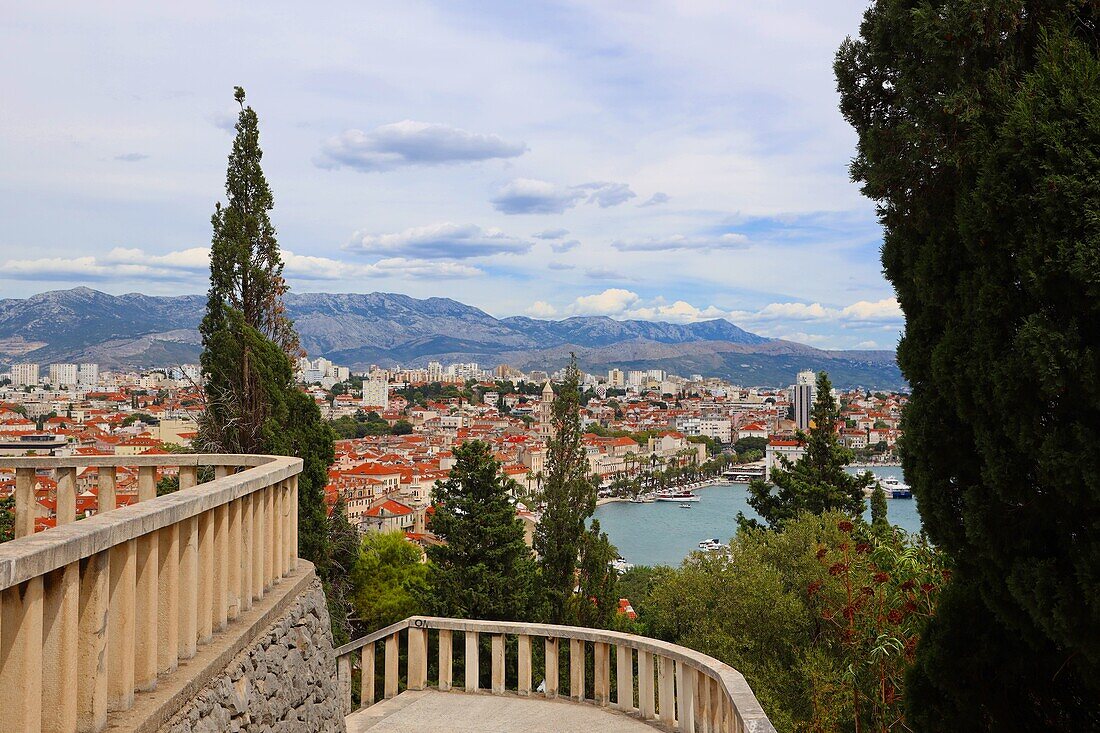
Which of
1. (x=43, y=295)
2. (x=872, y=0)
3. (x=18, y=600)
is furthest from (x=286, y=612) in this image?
(x=43, y=295)

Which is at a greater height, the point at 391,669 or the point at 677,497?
the point at 391,669

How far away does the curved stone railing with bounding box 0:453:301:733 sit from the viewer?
2121 mm

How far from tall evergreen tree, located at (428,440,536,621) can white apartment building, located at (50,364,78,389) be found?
12246cm

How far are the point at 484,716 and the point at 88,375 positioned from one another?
462 ft

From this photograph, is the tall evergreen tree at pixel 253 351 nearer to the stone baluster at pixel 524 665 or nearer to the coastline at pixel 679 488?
the stone baluster at pixel 524 665

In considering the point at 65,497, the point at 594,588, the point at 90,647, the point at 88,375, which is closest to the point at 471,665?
the point at 65,497

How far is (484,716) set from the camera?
627cm

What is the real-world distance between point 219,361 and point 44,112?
150 inches

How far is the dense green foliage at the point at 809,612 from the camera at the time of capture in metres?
6.20

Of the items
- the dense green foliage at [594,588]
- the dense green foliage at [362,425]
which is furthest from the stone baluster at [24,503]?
the dense green foliage at [362,425]

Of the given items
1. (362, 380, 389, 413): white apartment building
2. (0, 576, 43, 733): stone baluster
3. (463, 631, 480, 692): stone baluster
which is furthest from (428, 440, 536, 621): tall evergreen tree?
(362, 380, 389, 413): white apartment building

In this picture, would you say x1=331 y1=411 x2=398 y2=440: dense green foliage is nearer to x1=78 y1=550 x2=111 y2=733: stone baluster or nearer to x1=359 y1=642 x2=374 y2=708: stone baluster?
x1=359 y1=642 x2=374 y2=708: stone baluster

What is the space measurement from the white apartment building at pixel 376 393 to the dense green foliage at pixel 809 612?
123860mm

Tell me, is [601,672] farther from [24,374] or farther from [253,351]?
[24,374]
